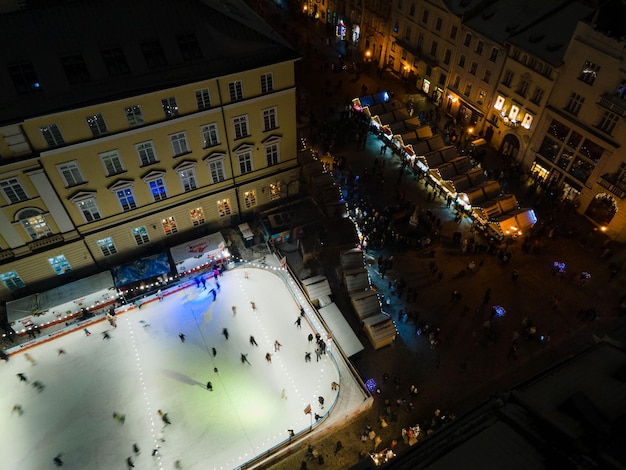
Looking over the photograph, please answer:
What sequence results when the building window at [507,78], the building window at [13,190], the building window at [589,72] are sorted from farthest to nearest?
the building window at [507,78], the building window at [589,72], the building window at [13,190]

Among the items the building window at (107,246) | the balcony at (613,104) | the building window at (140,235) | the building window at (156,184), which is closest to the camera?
the building window at (156,184)

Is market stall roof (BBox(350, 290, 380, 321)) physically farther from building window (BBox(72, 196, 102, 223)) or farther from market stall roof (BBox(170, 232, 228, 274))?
building window (BBox(72, 196, 102, 223))

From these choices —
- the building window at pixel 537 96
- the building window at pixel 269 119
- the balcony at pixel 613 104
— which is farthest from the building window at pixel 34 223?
the balcony at pixel 613 104

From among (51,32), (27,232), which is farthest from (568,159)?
(27,232)

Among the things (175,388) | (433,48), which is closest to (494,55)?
(433,48)

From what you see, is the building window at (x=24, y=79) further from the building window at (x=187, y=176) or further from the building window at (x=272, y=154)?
the building window at (x=272, y=154)

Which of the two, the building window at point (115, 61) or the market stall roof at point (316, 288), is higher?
the building window at point (115, 61)

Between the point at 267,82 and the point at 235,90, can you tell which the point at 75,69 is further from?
the point at 267,82
